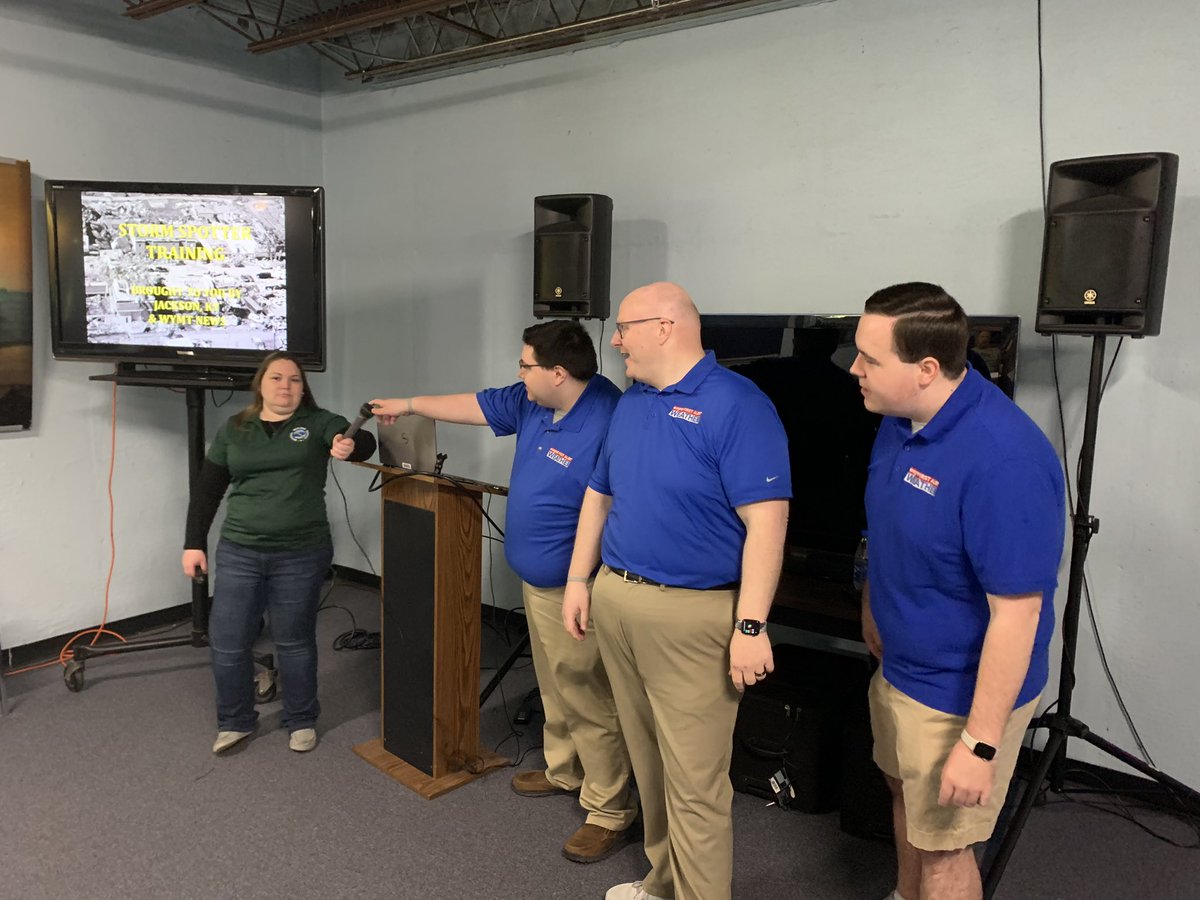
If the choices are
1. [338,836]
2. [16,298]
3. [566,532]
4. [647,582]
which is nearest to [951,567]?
[647,582]

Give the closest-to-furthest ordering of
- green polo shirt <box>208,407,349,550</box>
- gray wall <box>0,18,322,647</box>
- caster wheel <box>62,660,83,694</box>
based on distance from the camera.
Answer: green polo shirt <box>208,407,349,550</box>, caster wheel <box>62,660,83,694</box>, gray wall <box>0,18,322,647</box>

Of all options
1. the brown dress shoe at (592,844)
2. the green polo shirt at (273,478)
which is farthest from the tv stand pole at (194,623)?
the brown dress shoe at (592,844)

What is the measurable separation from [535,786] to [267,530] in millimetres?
1233

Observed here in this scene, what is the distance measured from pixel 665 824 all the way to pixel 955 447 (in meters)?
1.27

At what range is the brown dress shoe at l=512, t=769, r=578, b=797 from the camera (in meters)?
2.75

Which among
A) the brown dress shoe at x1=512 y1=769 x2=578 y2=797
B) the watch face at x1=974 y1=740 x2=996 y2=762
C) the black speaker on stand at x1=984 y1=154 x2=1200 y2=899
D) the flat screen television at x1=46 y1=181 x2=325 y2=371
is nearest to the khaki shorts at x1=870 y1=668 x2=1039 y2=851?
the watch face at x1=974 y1=740 x2=996 y2=762

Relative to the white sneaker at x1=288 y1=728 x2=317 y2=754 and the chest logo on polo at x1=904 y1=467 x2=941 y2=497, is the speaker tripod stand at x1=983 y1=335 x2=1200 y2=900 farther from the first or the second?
the white sneaker at x1=288 y1=728 x2=317 y2=754

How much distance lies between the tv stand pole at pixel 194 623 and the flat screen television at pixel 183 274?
10 centimetres

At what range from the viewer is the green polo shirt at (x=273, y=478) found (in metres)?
2.89

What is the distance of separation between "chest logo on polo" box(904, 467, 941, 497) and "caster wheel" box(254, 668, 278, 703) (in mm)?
2839

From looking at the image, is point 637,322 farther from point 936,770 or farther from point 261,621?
point 261,621

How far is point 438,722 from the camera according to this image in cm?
276

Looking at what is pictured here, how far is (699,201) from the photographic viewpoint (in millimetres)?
3465

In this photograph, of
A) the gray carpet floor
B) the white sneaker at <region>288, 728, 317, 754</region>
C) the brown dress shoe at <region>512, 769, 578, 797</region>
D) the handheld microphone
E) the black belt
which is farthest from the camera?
the white sneaker at <region>288, 728, 317, 754</region>
